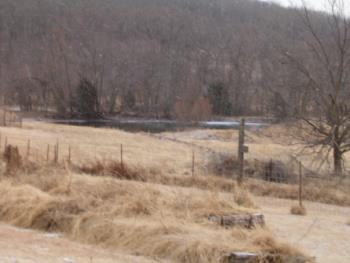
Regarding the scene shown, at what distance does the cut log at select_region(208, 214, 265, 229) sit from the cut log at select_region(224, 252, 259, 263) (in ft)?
5.25

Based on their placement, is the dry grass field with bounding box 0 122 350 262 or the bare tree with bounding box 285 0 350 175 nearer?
the dry grass field with bounding box 0 122 350 262

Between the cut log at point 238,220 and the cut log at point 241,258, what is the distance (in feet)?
5.25

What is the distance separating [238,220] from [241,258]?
175 cm

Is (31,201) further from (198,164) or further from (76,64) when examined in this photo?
(76,64)

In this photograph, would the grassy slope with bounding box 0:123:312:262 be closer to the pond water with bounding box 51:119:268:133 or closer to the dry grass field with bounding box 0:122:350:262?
the dry grass field with bounding box 0:122:350:262

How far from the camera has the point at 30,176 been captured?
1401 cm

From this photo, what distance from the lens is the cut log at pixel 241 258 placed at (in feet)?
26.1

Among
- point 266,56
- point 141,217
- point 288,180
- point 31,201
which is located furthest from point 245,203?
point 266,56

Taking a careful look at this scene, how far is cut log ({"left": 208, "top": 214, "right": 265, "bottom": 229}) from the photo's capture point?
9656 mm

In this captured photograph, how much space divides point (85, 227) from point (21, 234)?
973 mm

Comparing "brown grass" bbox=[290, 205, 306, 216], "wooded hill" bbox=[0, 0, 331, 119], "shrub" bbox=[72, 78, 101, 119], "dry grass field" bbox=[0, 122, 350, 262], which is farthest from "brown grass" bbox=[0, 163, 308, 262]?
"shrub" bbox=[72, 78, 101, 119]

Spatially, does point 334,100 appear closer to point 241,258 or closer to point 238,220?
point 238,220

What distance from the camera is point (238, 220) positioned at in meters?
9.70

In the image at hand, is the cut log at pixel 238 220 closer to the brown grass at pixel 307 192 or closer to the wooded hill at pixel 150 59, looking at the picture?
the brown grass at pixel 307 192
